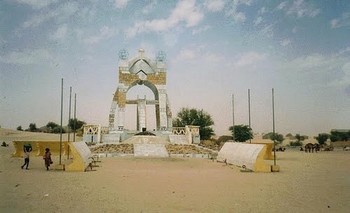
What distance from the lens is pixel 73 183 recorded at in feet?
42.6

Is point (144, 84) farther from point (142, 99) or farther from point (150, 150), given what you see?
point (150, 150)

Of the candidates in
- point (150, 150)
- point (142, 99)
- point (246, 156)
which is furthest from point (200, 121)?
point (246, 156)

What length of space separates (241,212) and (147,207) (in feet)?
7.10

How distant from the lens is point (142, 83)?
4691 cm

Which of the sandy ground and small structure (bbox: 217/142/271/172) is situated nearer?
the sandy ground

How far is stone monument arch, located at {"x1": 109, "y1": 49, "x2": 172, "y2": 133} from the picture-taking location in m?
44.9

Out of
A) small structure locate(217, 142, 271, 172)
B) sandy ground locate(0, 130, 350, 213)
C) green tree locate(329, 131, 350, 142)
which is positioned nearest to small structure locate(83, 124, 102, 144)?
small structure locate(217, 142, 271, 172)

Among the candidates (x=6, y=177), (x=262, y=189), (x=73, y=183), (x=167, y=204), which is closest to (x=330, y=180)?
(x=262, y=189)

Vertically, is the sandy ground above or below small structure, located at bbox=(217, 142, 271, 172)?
below

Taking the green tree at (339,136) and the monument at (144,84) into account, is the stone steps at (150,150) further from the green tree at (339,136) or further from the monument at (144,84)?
the green tree at (339,136)

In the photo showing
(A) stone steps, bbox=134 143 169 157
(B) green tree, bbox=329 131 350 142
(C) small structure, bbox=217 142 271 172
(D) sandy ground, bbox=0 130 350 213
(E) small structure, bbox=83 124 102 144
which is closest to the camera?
(D) sandy ground, bbox=0 130 350 213

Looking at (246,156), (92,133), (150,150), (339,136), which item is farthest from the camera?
(339,136)

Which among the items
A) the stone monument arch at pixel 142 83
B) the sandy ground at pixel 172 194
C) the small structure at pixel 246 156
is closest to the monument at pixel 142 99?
the stone monument arch at pixel 142 83

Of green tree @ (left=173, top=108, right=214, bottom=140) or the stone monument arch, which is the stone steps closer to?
the stone monument arch
